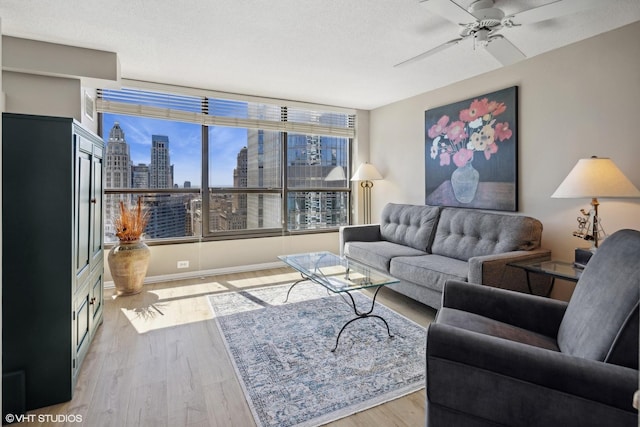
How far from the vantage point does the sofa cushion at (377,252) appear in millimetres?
3631

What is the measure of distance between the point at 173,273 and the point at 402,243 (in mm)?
2853

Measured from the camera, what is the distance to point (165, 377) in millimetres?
2154

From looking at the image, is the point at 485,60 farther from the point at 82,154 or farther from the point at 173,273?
the point at 173,273

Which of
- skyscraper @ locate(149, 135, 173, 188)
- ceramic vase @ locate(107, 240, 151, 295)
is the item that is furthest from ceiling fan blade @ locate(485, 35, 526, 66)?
ceramic vase @ locate(107, 240, 151, 295)

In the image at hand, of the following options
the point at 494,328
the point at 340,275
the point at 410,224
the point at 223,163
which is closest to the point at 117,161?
the point at 223,163

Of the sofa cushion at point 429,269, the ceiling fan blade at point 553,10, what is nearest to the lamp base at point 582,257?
the sofa cushion at point 429,269

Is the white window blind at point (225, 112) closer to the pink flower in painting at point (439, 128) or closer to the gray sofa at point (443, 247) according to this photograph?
the pink flower in painting at point (439, 128)

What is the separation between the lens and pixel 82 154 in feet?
7.13

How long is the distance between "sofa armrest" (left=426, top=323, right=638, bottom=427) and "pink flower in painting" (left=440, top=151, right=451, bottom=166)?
2.99 m

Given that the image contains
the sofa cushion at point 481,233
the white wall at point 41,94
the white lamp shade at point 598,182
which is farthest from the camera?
the sofa cushion at point 481,233

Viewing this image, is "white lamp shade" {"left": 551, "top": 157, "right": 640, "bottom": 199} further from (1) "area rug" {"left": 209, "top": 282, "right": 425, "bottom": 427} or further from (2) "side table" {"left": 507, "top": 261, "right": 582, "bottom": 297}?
(1) "area rug" {"left": 209, "top": 282, "right": 425, "bottom": 427}

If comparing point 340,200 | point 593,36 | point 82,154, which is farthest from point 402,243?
point 82,154

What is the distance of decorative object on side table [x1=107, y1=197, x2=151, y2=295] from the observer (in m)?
3.59

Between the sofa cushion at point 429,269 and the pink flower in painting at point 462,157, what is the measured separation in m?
1.12
